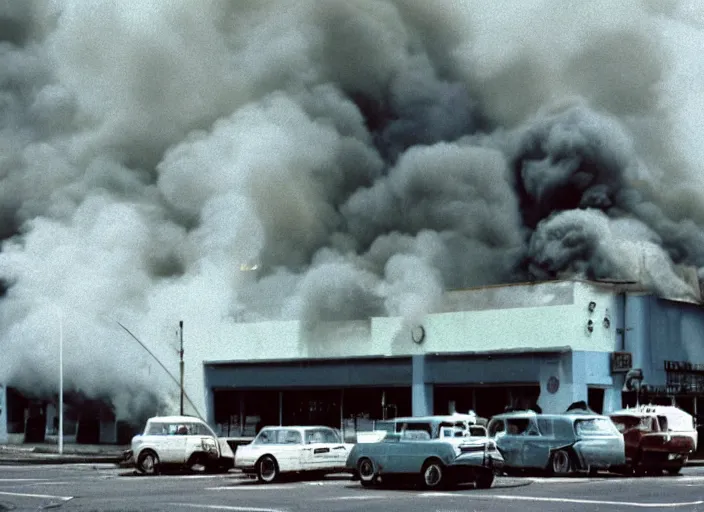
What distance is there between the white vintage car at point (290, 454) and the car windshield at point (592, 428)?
6.24 metres

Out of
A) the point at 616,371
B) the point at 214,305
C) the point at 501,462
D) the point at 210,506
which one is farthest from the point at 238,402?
the point at 210,506

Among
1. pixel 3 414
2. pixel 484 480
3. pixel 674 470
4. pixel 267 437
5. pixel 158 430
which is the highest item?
pixel 3 414

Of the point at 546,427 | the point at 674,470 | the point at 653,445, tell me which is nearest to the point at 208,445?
the point at 546,427

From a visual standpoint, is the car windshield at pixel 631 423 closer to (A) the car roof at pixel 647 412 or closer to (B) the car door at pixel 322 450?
(A) the car roof at pixel 647 412

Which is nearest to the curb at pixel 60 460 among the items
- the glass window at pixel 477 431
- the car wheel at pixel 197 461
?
the car wheel at pixel 197 461

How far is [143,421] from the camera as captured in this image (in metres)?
60.8

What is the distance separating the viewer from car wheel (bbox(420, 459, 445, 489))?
91.7ft

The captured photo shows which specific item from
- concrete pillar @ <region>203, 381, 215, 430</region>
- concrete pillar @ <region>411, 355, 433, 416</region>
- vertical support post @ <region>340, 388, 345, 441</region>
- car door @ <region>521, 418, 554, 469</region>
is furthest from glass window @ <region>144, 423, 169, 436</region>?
concrete pillar @ <region>203, 381, 215, 430</region>

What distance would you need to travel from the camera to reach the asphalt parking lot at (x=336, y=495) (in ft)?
74.1

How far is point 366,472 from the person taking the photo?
2950 centimetres

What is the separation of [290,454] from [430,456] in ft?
17.8

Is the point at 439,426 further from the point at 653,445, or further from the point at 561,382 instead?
the point at 561,382

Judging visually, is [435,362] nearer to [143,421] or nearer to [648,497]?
[143,421]

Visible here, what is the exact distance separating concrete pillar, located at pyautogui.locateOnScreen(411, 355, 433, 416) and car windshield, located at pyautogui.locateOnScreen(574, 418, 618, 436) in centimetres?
1777
